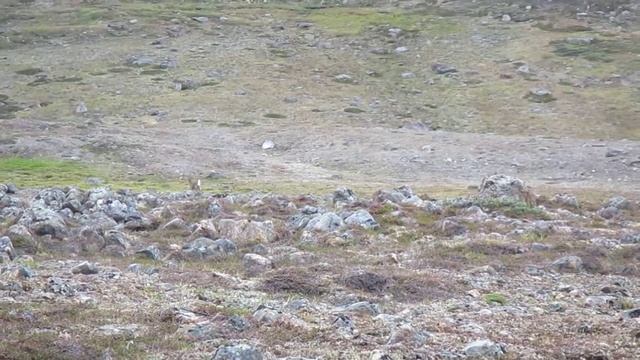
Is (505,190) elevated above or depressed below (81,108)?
above

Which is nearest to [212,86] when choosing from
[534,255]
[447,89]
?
[447,89]

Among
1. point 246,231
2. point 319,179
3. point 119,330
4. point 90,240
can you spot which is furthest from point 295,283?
point 319,179

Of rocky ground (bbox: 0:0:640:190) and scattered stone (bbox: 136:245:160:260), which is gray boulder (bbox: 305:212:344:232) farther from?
rocky ground (bbox: 0:0:640:190)

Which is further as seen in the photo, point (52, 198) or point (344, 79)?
point (344, 79)

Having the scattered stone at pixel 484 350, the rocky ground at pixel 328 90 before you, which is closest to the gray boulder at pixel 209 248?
the scattered stone at pixel 484 350

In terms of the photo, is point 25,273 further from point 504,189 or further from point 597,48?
point 597,48

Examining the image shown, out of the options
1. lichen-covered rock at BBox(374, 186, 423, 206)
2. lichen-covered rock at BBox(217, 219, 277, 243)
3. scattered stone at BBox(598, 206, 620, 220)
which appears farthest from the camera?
lichen-covered rock at BBox(374, 186, 423, 206)

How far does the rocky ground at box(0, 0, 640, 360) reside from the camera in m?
12.1

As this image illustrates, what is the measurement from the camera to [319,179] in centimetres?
3425

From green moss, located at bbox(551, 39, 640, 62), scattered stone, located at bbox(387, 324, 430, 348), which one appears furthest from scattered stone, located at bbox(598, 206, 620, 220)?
green moss, located at bbox(551, 39, 640, 62)

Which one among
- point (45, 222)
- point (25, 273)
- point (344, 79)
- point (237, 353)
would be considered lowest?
point (344, 79)

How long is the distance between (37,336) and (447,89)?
4501 centimetres

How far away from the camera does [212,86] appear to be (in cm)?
5394

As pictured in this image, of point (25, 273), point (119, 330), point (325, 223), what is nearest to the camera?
point (119, 330)
